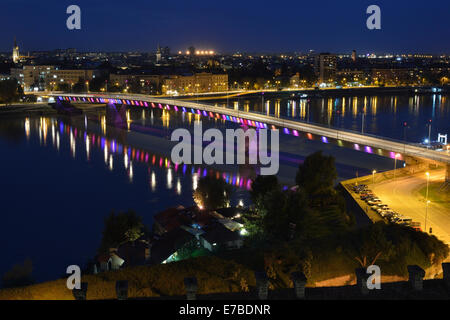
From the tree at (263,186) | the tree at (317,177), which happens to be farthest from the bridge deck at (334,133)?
the tree at (263,186)

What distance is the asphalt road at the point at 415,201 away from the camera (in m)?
6.11

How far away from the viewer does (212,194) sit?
7254 millimetres

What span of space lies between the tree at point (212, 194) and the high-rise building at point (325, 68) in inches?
1487

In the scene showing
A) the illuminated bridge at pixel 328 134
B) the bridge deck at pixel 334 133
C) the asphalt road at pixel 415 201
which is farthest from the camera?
the illuminated bridge at pixel 328 134

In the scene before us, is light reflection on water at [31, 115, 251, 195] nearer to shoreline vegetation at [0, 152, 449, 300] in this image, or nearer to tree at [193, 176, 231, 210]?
tree at [193, 176, 231, 210]

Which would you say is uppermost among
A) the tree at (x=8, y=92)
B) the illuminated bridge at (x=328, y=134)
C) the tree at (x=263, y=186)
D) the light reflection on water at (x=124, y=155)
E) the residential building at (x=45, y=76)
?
the residential building at (x=45, y=76)

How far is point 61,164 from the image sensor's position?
1139 centimetres

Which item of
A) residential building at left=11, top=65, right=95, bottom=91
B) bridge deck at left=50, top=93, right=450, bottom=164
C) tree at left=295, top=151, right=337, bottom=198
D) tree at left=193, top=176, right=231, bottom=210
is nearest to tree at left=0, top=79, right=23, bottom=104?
residential building at left=11, top=65, right=95, bottom=91

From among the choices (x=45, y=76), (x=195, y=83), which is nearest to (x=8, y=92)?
(x=45, y=76)

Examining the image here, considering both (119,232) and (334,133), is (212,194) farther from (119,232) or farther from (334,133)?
(334,133)

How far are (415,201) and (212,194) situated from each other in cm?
293

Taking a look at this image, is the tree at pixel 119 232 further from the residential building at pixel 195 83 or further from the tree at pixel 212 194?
the residential building at pixel 195 83

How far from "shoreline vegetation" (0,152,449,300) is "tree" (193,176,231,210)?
4.16ft
